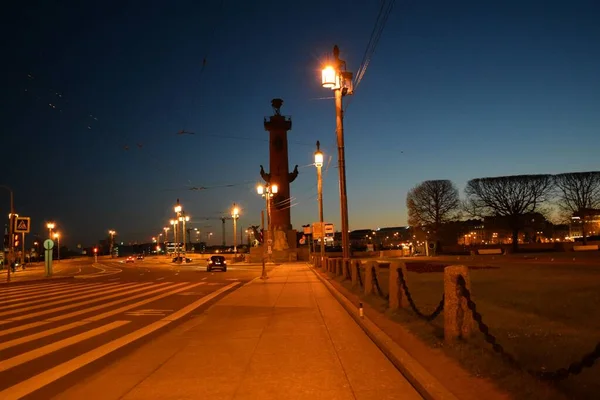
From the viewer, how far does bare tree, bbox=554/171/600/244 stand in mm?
69812

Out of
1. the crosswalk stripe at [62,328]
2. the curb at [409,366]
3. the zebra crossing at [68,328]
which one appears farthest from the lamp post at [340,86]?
the curb at [409,366]

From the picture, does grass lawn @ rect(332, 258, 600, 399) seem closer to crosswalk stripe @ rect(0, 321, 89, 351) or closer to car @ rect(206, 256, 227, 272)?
crosswalk stripe @ rect(0, 321, 89, 351)

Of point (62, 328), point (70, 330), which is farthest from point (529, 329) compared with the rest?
point (62, 328)

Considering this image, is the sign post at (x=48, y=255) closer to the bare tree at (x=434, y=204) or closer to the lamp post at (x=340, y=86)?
the lamp post at (x=340, y=86)

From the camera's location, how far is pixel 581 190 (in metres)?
70.6

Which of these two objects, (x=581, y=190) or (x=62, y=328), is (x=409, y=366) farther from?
(x=581, y=190)

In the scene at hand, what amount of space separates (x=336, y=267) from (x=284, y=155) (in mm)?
46391

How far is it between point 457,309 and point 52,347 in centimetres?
765

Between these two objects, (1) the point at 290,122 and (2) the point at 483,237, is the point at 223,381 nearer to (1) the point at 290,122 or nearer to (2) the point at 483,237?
(1) the point at 290,122

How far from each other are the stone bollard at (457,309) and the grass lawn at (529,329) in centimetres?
21

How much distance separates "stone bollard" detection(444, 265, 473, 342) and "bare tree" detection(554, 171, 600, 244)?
6801 centimetres

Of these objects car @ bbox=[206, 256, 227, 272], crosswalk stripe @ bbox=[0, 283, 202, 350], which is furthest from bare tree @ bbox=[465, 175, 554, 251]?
crosswalk stripe @ bbox=[0, 283, 202, 350]

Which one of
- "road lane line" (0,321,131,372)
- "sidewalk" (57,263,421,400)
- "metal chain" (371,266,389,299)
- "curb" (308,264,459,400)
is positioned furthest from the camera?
"metal chain" (371,266,389,299)

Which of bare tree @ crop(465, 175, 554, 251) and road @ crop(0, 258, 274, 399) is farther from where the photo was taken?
bare tree @ crop(465, 175, 554, 251)
